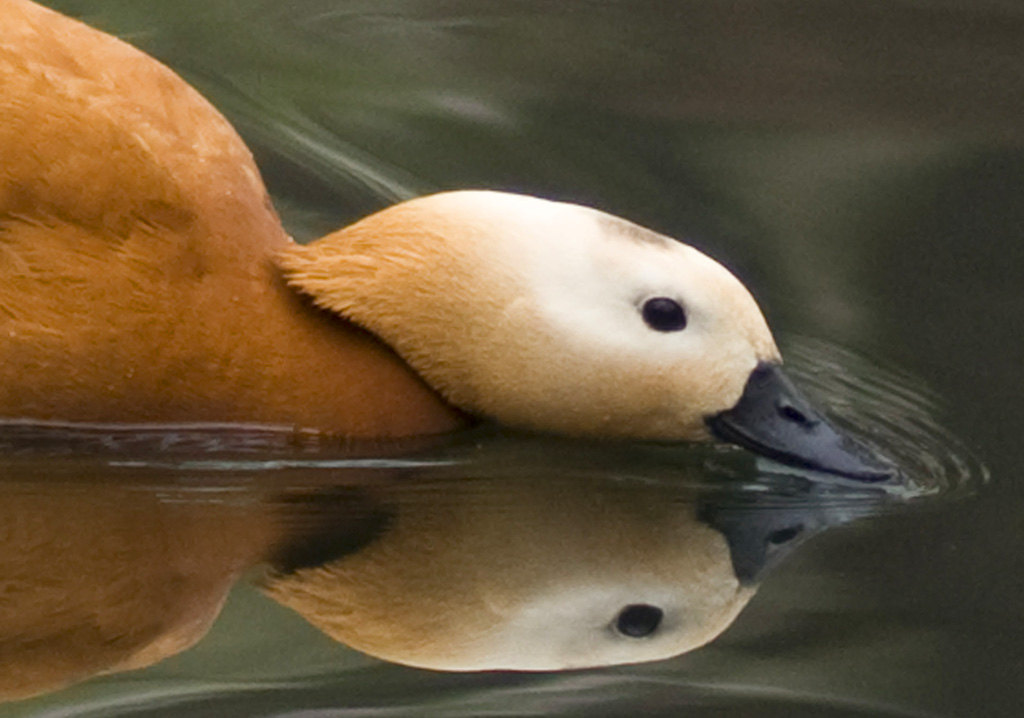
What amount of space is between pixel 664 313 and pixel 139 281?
3.55ft

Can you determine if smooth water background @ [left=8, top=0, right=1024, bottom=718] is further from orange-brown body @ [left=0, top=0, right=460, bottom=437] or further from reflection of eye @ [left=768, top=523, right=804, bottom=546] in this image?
orange-brown body @ [left=0, top=0, right=460, bottom=437]

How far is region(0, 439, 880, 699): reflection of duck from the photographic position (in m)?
3.78

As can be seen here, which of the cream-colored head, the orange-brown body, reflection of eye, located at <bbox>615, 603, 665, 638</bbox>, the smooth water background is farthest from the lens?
the cream-colored head

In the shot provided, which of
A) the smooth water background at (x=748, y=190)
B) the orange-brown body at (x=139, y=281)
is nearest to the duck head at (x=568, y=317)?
the orange-brown body at (x=139, y=281)

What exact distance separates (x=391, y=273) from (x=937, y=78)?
2.49 metres

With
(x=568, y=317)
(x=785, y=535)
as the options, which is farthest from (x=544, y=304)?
(x=785, y=535)

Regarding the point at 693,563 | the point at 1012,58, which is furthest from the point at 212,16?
the point at 693,563

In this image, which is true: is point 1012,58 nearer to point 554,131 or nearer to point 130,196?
point 554,131

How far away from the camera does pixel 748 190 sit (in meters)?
5.78

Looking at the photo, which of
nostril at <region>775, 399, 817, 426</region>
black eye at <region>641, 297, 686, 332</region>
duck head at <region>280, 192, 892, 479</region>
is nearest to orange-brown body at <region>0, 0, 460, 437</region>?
duck head at <region>280, 192, 892, 479</region>

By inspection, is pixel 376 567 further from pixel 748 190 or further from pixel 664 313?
pixel 748 190

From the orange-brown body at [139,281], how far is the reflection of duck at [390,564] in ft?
0.53

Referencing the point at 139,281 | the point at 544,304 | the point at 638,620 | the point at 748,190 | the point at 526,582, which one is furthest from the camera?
the point at 748,190

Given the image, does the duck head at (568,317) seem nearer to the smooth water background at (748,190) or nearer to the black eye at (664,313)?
the black eye at (664,313)
